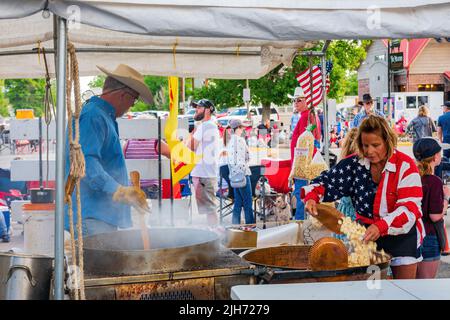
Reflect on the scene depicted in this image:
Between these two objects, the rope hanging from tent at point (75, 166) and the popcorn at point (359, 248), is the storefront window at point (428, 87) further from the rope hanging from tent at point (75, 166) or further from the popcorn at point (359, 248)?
the rope hanging from tent at point (75, 166)

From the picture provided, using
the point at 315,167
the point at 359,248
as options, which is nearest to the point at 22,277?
the point at 359,248

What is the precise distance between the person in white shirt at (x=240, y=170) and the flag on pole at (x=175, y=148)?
1.85 feet

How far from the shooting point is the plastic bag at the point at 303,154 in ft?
27.6

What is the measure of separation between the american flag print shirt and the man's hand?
119cm

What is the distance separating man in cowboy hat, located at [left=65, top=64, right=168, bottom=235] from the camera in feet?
13.8

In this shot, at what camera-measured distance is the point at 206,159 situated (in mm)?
9797

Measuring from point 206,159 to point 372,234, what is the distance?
20.0 feet

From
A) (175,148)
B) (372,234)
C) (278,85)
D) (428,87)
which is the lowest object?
(372,234)

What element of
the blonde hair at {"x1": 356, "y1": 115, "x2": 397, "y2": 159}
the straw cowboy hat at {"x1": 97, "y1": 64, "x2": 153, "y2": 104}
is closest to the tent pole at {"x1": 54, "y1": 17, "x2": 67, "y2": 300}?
the straw cowboy hat at {"x1": 97, "y1": 64, "x2": 153, "y2": 104}

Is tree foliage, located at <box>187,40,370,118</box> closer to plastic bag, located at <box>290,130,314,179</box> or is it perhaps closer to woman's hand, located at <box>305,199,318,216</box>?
plastic bag, located at <box>290,130,314,179</box>

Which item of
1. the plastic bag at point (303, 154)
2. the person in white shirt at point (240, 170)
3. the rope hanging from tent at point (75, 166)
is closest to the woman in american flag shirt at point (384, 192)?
the rope hanging from tent at point (75, 166)

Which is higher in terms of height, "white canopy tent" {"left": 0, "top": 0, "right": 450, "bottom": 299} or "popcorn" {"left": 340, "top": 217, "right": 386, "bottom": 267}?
"white canopy tent" {"left": 0, "top": 0, "right": 450, "bottom": 299}

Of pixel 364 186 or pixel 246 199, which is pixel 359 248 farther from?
pixel 246 199

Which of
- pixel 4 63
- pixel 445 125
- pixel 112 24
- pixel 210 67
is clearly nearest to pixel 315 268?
pixel 112 24
